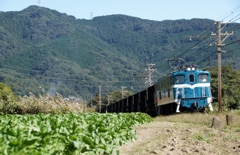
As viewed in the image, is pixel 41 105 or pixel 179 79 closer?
pixel 41 105

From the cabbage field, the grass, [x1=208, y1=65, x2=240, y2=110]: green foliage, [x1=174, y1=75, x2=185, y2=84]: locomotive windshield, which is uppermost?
Result: [x1=208, y1=65, x2=240, y2=110]: green foliage

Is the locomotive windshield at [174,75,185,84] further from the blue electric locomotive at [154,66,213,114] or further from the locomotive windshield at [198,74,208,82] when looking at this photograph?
the locomotive windshield at [198,74,208,82]

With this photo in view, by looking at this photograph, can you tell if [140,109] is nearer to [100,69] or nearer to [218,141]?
[218,141]

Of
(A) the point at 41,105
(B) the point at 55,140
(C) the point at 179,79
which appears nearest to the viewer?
(B) the point at 55,140

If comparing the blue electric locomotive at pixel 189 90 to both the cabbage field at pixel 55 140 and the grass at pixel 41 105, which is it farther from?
the cabbage field at pixel 55 140

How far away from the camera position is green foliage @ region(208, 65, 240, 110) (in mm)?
65062

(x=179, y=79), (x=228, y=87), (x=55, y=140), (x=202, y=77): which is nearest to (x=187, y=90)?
(x=179, y=79)

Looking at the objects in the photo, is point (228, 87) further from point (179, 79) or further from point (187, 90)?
point (179, 79)

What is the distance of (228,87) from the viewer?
227 ft

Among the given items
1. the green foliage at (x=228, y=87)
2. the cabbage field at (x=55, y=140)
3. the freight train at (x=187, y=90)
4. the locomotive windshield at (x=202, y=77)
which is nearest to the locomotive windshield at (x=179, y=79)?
the freight train at (x=187, y=90)

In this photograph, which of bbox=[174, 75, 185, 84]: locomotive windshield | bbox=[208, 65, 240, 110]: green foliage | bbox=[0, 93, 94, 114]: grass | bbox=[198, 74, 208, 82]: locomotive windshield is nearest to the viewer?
bbox=[0, 93, 94, 114]: grass

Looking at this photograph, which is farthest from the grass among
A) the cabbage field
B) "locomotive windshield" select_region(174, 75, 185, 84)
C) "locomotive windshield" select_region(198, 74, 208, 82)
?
the cabbage field

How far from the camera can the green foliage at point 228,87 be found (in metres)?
65.1

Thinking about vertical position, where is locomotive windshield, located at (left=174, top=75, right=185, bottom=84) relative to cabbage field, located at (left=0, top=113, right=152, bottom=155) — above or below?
above
